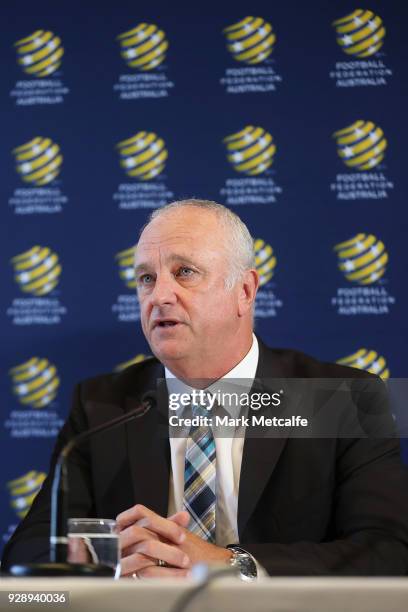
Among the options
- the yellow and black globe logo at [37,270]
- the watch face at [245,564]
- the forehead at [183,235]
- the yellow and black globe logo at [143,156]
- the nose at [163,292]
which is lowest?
the watch face at [245,564]

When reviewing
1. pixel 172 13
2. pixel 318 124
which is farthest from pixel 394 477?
pixel 172 13

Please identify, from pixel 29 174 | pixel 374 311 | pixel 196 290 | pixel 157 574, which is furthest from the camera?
pixel 29 174

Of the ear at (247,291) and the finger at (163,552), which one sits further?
the ear at (247,291)

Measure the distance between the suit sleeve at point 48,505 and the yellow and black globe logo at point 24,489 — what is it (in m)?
0.44

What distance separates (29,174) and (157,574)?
1.74 metres

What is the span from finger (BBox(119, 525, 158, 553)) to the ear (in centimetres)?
89

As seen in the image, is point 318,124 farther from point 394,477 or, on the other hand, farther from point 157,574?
point 157,574

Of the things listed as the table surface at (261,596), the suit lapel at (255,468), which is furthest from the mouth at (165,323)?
the table surface at (261,596)

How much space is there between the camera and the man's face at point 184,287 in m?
2.35

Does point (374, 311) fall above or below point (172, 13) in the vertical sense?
below

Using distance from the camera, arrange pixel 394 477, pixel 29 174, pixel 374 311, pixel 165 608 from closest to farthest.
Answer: pixel 165 608 → pixel 394 477 → pixel 374 311 → pixel 29 174

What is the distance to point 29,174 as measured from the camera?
9.92ft

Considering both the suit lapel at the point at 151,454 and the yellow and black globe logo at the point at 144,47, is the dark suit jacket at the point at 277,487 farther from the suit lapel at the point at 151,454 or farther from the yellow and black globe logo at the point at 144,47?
the yellow and black globe logo at the point at 144,47

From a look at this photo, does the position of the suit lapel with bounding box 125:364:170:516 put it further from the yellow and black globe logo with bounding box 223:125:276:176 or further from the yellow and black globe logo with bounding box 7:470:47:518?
the yellow and black globe logo with bounding box 223:125:276:176
